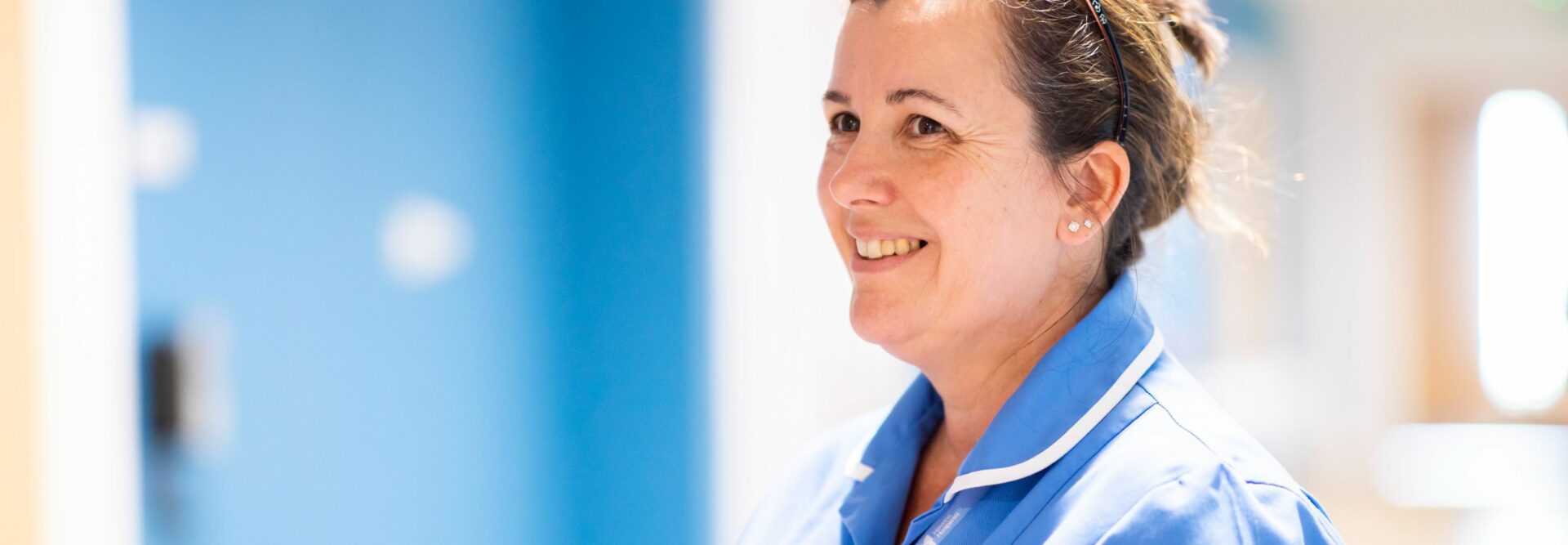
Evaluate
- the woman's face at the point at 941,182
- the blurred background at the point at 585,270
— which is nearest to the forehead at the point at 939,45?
the woman's face at the point at 941,182

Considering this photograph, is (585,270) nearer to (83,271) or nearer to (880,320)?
(83,271)

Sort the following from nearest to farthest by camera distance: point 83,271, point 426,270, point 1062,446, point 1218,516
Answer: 1. point 1218,516
2. point 1062,446
3. point 83,271
4. point 426,270

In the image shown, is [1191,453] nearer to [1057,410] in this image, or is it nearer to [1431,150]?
[1057,410]

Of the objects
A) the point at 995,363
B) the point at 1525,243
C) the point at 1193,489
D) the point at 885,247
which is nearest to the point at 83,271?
the point at 885,247

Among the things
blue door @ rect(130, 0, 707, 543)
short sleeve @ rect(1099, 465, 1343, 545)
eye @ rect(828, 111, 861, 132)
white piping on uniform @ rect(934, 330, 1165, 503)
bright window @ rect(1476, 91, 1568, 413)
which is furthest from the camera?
bright window @ rect(1476, 91, 1568, 413)

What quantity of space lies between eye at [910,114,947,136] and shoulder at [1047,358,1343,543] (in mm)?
353

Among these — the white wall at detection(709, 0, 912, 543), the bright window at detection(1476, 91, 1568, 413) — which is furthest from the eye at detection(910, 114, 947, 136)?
the bright window at detection(1476, 91, 1568, 413)

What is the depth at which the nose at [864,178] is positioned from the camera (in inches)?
48.3

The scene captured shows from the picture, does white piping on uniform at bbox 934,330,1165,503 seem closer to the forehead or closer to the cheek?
the cheek

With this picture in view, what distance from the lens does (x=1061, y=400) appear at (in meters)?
1.12

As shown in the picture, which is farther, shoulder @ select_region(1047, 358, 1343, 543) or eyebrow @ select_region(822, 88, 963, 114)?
eyebrow @ select_region(822, 88, 963, 114)

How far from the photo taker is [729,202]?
306 centimetres

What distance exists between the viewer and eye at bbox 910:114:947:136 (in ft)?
3.98

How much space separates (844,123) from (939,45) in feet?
0.61
